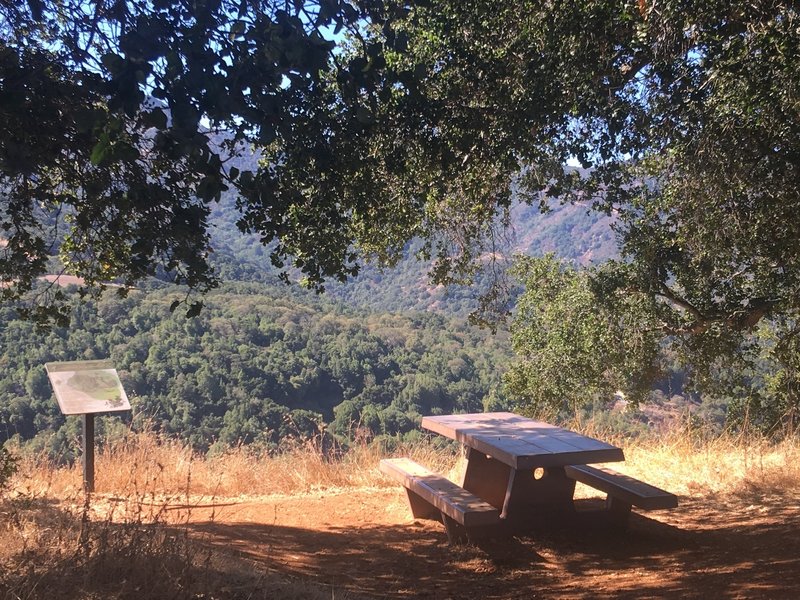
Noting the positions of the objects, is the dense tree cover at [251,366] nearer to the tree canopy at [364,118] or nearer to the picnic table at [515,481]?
the picnic table at [515,481]

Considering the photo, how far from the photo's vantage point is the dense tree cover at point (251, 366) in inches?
1000

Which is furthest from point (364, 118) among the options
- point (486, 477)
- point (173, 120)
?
point (486, 477)

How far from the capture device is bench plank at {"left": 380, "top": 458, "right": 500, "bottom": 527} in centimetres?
421

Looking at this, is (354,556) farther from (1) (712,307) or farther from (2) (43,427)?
(2) (43,427)

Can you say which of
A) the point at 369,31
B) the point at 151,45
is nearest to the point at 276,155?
the point at 151,45

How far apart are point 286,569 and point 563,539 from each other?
1881 millimetres

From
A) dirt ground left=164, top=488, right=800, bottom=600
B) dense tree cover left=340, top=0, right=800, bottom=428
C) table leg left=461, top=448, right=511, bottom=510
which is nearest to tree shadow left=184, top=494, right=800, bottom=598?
dirt ground left=164, top=488, right=800, bottom=600

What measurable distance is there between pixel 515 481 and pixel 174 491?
10.5ft

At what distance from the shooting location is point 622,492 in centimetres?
469

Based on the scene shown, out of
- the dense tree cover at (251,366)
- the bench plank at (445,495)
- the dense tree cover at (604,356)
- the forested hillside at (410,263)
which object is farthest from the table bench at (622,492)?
the forested hillside at (410,263)

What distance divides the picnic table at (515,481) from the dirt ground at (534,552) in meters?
0.15

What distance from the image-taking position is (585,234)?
64625mm

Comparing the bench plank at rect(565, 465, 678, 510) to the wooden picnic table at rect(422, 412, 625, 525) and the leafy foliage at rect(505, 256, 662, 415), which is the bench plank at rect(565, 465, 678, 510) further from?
the leafy foliage at rect(505, 256, 662, 415)

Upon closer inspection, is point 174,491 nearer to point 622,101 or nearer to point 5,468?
point 5,468
